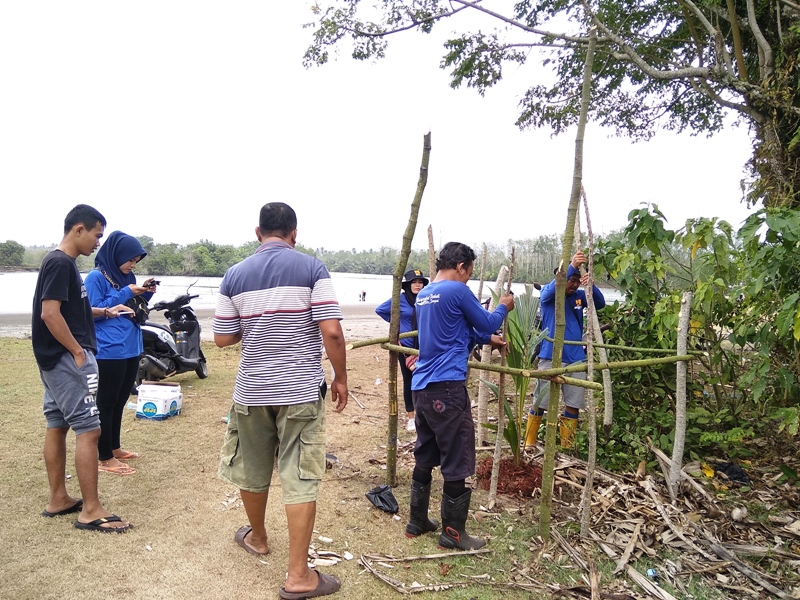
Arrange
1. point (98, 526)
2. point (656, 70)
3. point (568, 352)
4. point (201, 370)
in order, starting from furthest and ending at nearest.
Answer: point (201, 370) → point (656, 70) → point (568, 352) → point (98, 526)

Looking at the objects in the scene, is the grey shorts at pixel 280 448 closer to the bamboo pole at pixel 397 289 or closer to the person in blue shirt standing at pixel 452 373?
the person in blue shirt standing at pixel 452 373

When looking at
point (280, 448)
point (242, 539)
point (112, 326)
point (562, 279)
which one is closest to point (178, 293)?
point (112, 326)

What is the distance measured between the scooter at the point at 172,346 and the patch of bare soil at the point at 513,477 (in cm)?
503

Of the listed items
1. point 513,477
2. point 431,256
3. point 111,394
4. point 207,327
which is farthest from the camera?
point 207,327

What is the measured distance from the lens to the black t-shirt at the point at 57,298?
3.12 meters

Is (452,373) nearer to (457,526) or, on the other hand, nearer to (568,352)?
(457,526)

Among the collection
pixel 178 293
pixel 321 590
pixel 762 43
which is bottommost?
pixel 178 293

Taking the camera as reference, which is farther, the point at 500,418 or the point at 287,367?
the point at 500,418

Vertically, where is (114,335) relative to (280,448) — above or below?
above

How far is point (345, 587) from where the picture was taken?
9.30ft

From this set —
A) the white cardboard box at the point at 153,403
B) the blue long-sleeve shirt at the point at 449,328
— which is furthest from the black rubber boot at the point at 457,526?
the white cardboard box at the point at 153,403

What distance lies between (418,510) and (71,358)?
239cm

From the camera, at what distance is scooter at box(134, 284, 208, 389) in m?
7.48

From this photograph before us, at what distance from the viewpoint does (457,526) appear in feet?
10.8
